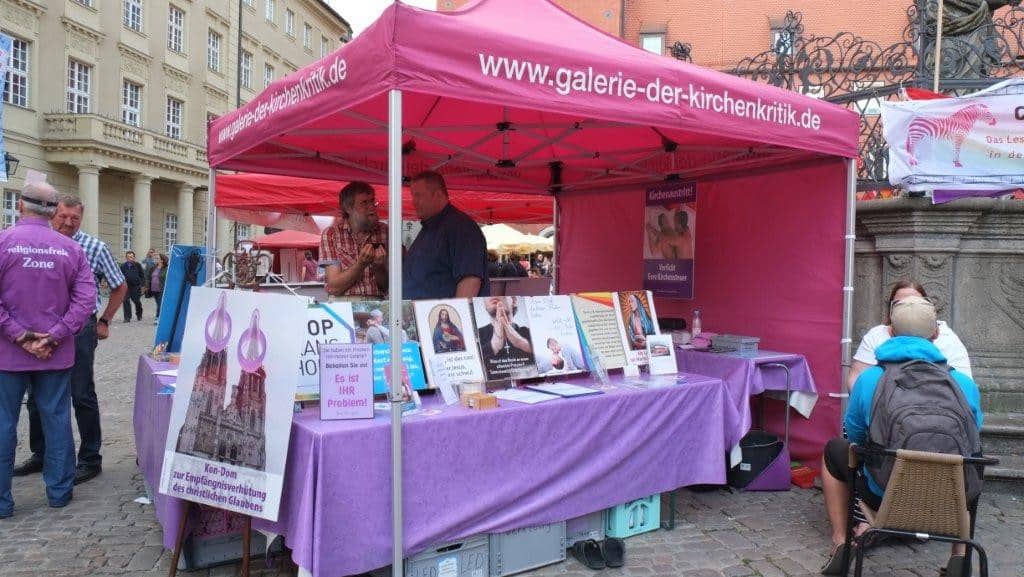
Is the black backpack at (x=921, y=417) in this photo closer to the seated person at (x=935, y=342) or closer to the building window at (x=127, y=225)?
the seated person at (x=935, y=342)

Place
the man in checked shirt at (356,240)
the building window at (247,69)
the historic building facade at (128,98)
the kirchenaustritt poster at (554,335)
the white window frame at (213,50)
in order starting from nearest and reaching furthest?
the kirchenaustritt poster at (554,335) < the man in checked shirt at (356,240) < the historic building facade at (128,98) < the white window frame at (213,50) < the building window at (247,69)

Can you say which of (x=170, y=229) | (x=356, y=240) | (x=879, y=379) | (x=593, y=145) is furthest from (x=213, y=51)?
(x=879, y=379)

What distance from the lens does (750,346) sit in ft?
14.9

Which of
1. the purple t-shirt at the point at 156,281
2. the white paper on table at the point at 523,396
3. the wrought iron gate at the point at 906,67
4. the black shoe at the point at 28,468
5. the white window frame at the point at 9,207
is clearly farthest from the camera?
the white window frame at the point at 9,207

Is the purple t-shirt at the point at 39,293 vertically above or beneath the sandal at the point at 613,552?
above

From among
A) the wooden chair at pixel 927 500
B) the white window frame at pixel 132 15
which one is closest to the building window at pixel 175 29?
the white window frame at pixel 132 15

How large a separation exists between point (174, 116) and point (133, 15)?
4037 millimetres

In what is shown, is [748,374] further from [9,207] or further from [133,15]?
[133,15]

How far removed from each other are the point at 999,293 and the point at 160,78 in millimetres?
29276

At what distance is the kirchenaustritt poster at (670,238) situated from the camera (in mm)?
5605

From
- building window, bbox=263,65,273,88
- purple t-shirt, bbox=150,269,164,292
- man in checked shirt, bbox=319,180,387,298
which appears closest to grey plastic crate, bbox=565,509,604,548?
man in checked shirt, bbox=319,180,387,298

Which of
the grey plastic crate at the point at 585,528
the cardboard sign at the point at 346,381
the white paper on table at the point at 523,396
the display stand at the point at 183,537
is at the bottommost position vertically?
the grey plastic crate at the point at 585,528

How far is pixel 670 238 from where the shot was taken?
580 centimetres

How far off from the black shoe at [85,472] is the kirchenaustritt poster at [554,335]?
10.4ft
